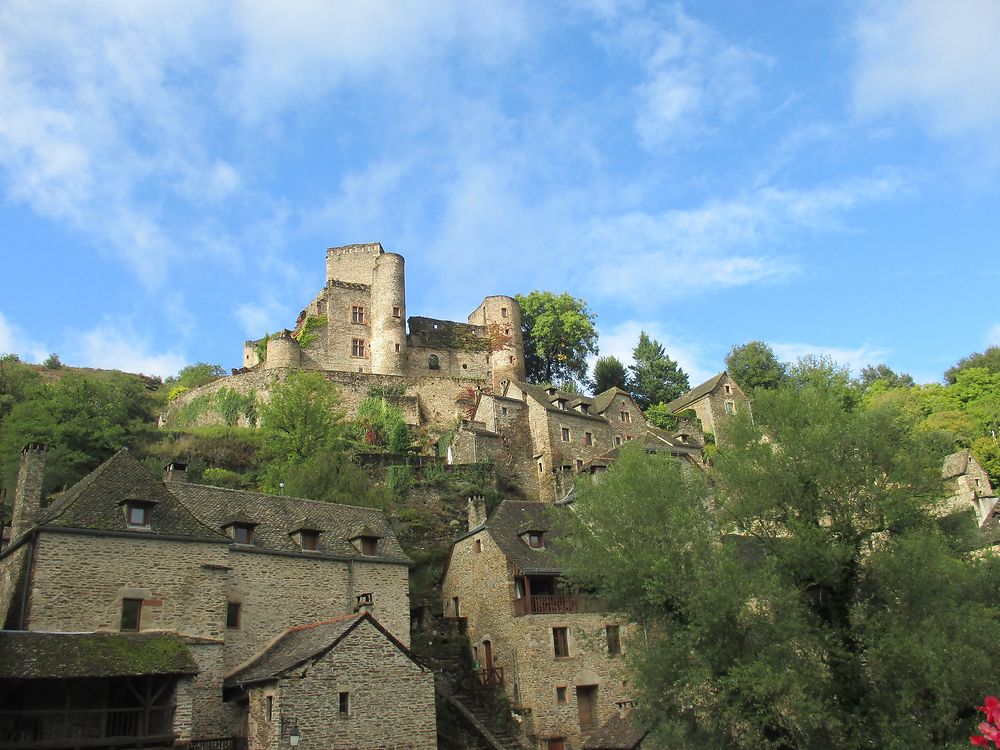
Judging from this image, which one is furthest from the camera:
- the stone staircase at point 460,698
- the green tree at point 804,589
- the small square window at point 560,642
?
the small square window at point 560,642

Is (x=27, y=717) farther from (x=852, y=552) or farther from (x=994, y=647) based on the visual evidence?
(x=994, y=647)

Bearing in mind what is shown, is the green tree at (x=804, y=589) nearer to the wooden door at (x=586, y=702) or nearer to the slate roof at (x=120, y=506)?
the wooden door at (x=586, y=702)

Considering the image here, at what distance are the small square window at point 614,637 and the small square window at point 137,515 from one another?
52.2 feet

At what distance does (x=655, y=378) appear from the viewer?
69125 millimetres

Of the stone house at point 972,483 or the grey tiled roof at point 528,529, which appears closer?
the grey tiled roof at point 528,529

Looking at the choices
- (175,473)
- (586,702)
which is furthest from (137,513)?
(586,702)

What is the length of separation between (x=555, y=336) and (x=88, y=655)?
2042 inches

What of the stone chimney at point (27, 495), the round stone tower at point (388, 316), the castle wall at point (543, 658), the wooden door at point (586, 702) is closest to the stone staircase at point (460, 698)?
the castle wall at point (543, 658)

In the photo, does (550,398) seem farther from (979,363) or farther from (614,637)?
(979,363)

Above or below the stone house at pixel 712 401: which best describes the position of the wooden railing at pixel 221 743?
below

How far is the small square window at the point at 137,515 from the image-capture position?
21647 millimetres

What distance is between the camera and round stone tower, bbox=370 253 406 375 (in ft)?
194

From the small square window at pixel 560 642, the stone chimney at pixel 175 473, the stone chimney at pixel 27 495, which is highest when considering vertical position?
the stone chimney at pixel 175 473

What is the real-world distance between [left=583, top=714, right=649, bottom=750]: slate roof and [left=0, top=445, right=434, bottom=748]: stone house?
18.5 ft
